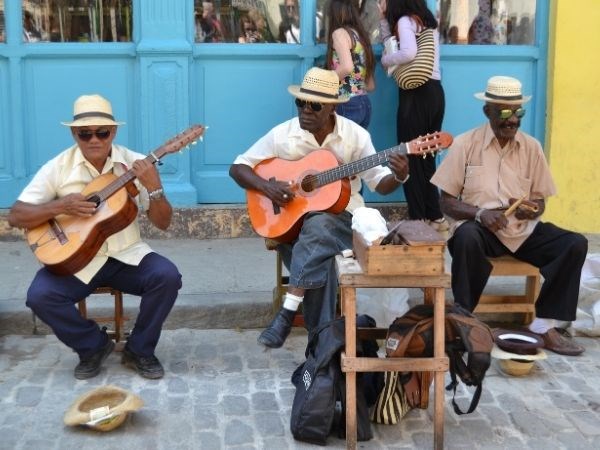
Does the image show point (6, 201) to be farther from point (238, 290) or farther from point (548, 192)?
point (548, 192)

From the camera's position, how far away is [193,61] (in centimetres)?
657

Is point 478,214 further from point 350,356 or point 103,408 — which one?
point 103,408

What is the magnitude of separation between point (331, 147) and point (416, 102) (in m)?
1.49

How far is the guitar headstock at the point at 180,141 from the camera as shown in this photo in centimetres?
447

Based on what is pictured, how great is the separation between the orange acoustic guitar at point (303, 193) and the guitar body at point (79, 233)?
75 centimetres

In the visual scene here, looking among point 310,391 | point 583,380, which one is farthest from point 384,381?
point 583,380

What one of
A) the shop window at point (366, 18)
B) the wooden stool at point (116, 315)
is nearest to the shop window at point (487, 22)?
the shop window at point (366, 18)

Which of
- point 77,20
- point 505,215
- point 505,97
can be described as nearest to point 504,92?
point 505,97

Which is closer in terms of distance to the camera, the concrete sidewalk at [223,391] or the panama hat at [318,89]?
the concrete sidewalk at [223,391]

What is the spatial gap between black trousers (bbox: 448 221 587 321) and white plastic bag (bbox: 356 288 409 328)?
34 cm

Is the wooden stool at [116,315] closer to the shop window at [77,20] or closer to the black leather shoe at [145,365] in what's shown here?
the black leather shoe at [145,365]

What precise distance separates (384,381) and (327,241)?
0.86 metres

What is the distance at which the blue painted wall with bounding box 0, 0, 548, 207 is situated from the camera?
21.2ft

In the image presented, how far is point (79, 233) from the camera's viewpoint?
4.40 metres
